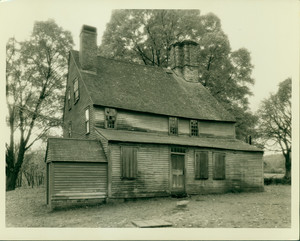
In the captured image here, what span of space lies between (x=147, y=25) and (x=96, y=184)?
1911 cm

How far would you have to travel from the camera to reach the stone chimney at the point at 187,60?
31.1m

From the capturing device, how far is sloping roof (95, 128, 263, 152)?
20938mm

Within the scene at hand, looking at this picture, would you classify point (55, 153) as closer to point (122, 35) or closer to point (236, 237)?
point (236, 237)

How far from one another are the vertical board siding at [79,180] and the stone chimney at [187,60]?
568 inches

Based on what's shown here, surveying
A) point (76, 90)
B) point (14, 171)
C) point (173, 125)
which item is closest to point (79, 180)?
point (76, 90)

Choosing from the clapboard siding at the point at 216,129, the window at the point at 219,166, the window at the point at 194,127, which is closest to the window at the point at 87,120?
the window at the point at 194,127

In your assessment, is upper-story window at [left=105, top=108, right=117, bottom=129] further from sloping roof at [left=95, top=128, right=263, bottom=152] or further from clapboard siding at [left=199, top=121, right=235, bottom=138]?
clapboard siding at [left=199, top=121, right=235, bottom=138]

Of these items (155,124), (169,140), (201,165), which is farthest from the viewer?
(155,124)

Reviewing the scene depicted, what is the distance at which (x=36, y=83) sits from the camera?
2911 cm

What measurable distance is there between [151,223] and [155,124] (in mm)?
10750

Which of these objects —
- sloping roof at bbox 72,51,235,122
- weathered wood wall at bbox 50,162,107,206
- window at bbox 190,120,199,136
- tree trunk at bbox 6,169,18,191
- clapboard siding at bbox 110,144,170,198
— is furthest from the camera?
tree trunk at bbox 6,169,18,191

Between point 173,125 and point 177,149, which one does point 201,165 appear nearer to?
point 177,149

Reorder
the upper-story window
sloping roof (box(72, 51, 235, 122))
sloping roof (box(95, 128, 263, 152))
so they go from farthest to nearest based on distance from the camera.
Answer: sloping roof (box(72, 51, 235, 122)), the upper-story window, sloping roof (box(95, 128, 263, 152))

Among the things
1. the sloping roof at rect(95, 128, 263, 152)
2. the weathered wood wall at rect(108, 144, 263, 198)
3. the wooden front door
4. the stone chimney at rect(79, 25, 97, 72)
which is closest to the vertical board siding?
the weathered wood wall at rect(108, 144, 263, 198)
